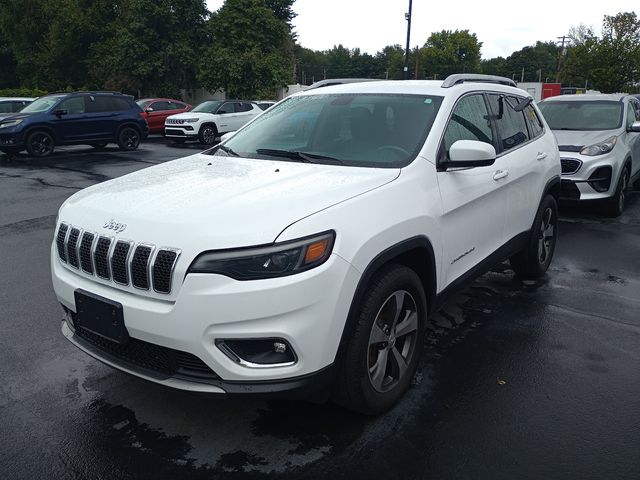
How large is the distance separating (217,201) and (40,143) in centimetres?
1443

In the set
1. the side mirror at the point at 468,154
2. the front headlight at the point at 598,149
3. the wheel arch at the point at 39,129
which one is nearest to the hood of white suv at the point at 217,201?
the side mirror at the point at 468,154

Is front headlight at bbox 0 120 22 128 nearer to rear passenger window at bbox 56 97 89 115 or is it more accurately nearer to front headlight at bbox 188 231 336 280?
rear passenger window at bbox 56 97 89 115

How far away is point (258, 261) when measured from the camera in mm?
2439

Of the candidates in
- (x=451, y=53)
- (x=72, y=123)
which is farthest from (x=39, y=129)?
(x=451, y=53)

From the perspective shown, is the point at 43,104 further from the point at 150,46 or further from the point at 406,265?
the point at 150,46

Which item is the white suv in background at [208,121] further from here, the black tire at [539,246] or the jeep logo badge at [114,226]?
the jeep logo badge at [114,226]

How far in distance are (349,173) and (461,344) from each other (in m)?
1.64

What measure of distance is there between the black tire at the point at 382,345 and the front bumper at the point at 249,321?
177 millimetres

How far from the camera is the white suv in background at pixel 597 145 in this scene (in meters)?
7.86

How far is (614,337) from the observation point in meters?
4.17

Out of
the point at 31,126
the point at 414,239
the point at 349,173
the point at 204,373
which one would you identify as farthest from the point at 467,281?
the point at 31,126

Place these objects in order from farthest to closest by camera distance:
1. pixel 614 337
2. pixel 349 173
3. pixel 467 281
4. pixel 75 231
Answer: pixel 614 337
pixel 467 281
pixel 349 173
pixel 75 231

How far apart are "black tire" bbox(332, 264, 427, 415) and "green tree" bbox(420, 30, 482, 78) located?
101 meters

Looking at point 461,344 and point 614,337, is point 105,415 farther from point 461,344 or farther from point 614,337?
point 614,337
